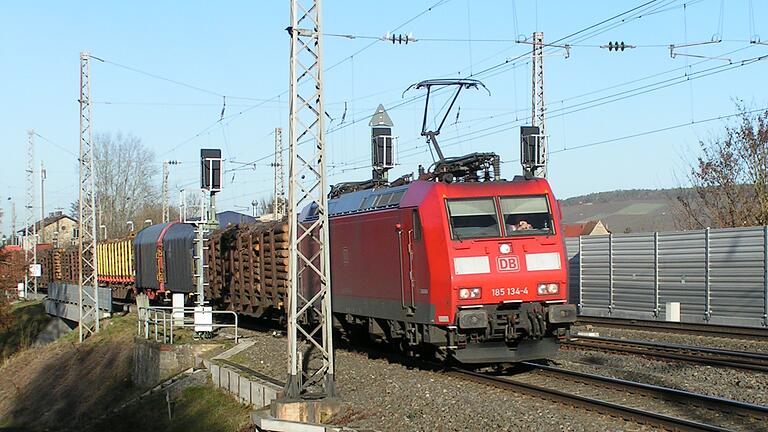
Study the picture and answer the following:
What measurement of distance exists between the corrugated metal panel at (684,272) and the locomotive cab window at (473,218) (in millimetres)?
11566

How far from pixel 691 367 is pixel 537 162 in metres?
11.4

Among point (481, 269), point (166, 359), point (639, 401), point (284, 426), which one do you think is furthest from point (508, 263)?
point (166, 359)

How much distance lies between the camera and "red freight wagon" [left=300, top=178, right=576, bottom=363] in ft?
45.5

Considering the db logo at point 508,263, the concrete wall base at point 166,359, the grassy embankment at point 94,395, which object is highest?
the db logo at point 508,263

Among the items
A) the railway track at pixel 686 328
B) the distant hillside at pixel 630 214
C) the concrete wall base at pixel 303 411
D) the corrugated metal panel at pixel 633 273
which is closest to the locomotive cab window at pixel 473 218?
the concrete wall base at pixel 303 411

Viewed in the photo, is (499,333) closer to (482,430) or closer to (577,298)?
(482,430)

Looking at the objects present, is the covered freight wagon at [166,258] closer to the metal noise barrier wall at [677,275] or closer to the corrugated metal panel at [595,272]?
the corrugated metal panel at [595,272]

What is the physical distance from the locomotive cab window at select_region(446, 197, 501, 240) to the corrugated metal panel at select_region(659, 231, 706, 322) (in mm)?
11566

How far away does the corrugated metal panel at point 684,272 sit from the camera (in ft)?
78.5

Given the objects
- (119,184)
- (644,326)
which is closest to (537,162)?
(644,326)

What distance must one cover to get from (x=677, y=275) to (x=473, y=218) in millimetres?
12439

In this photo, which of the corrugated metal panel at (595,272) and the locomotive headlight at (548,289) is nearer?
the locomotive headlight at (548,289)

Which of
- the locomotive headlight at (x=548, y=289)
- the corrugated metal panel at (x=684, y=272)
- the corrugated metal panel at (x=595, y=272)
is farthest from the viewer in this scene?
the corrugated metal panel at (x=595, y=272)

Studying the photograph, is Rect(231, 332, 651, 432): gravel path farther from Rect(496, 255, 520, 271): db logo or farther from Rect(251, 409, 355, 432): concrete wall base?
Rect(496, 255, 520, 271): db logo
